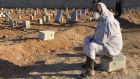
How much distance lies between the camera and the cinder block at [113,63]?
14.7 feet

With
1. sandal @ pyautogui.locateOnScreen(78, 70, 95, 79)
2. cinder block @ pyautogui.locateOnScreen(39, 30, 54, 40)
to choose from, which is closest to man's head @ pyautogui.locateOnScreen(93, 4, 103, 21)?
sandal @ pyautogui.locateOnScreen(78, 70, 95, 79)

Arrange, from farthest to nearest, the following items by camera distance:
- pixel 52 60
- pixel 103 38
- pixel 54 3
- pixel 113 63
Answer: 1. pixel 54 3
2. pixel 52 60
3. pixel 113 63
4. pixel 103 38

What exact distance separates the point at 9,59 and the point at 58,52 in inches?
62.9

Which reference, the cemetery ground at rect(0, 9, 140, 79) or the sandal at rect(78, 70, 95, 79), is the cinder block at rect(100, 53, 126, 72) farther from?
the sandal at rect(78, 70, 95, 79)

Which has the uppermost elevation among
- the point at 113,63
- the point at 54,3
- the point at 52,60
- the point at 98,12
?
the point at 54,3

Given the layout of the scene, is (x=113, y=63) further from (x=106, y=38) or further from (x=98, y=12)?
(x=98, y=12)

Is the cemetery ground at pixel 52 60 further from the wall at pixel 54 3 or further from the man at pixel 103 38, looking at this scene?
the wall at pixel 54 3

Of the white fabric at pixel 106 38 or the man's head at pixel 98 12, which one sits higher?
the man's head at pixel 98 12

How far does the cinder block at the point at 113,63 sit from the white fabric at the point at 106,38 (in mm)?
270

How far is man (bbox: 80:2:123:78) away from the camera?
402 centimetres

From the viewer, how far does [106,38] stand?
13.4 feet

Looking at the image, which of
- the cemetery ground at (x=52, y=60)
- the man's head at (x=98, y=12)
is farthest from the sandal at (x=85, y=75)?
the man's head at (x=98, y=12)

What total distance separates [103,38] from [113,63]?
803mm

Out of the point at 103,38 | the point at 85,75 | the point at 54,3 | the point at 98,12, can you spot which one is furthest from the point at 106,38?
the point at 54,3
